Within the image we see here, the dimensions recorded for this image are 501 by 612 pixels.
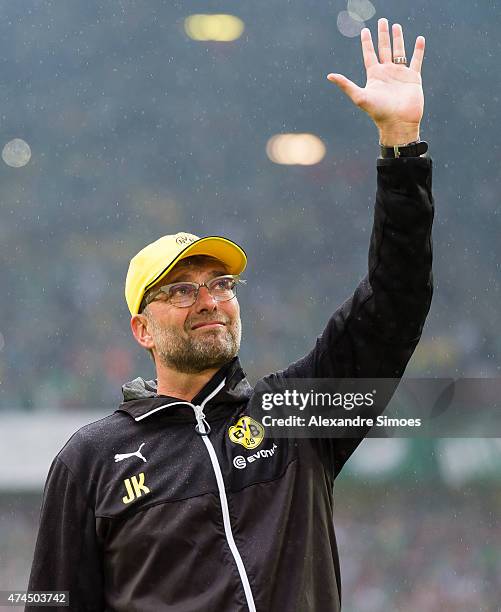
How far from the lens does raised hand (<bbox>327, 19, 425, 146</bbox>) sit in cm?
113

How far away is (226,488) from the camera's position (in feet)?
3.71

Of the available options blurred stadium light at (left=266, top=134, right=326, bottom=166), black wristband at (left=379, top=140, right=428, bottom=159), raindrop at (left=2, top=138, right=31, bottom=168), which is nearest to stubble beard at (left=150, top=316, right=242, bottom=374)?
black wristband at (left=379, top=140, right=428, bottom=159)

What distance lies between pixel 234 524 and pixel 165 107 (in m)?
1.48

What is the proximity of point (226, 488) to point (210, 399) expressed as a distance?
15 cm

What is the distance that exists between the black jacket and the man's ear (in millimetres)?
132

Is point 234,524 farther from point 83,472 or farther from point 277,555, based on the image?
point 83,472

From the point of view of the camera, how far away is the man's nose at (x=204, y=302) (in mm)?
1258

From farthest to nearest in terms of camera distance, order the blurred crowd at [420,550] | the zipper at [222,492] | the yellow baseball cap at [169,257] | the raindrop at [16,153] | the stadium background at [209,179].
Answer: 1. the raindrop at [16,153]
2. the stadium background at [209,179]
3. the blurred crowd at [420,550]
4. the yellow baseball cap at [169,257]
5. the zipper at [222,492]

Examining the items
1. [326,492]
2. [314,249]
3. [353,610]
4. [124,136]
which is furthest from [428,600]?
[124,136]

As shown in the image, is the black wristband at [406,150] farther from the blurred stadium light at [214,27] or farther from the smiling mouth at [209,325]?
the blurred stadium light at [214,27]

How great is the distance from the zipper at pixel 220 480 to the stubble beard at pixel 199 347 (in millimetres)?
40

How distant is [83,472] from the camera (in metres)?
1.20

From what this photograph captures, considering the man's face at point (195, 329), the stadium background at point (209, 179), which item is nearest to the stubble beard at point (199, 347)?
the man's face at point (195, 329)

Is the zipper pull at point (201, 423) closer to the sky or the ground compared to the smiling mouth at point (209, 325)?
closer to the ground
